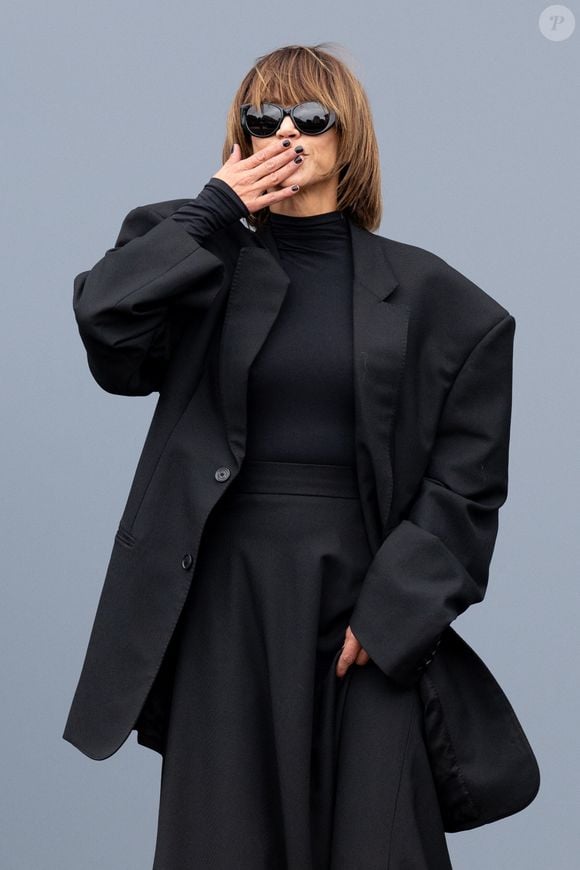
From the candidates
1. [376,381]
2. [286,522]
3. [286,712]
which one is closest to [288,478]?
[286,522]

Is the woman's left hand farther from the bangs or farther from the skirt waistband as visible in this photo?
the bangs

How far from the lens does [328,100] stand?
3666mm

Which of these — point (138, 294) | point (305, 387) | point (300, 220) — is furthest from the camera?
point (300, 220)

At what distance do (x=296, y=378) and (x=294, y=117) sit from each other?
0.42 metres

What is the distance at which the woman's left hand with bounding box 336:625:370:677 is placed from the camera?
366 cm

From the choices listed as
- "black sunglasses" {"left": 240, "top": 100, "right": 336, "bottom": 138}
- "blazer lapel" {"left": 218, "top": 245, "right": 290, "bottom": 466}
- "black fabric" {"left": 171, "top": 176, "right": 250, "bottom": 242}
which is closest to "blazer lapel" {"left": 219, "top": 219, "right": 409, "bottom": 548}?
"blazer lapel" {"left": 218, "top": 245, "right": 290, "bottom": 466}

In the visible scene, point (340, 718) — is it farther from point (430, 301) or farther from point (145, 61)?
point (145, 61)

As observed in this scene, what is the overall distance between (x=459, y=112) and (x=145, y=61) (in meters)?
0.71

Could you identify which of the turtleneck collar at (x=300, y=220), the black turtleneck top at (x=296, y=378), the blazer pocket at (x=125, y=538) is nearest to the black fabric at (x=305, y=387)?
the black turtleneck top at (x=296, y=378)

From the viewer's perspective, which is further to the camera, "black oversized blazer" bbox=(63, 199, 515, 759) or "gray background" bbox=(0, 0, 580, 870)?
"gray background" bbox=(0, 0, 580, 870)

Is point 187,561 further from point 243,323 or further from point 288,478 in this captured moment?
point 243,323

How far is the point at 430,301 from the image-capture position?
3.77 metres

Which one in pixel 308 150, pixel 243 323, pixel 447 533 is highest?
pixel 308 150

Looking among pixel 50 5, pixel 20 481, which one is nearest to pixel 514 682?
pixel 20 481
